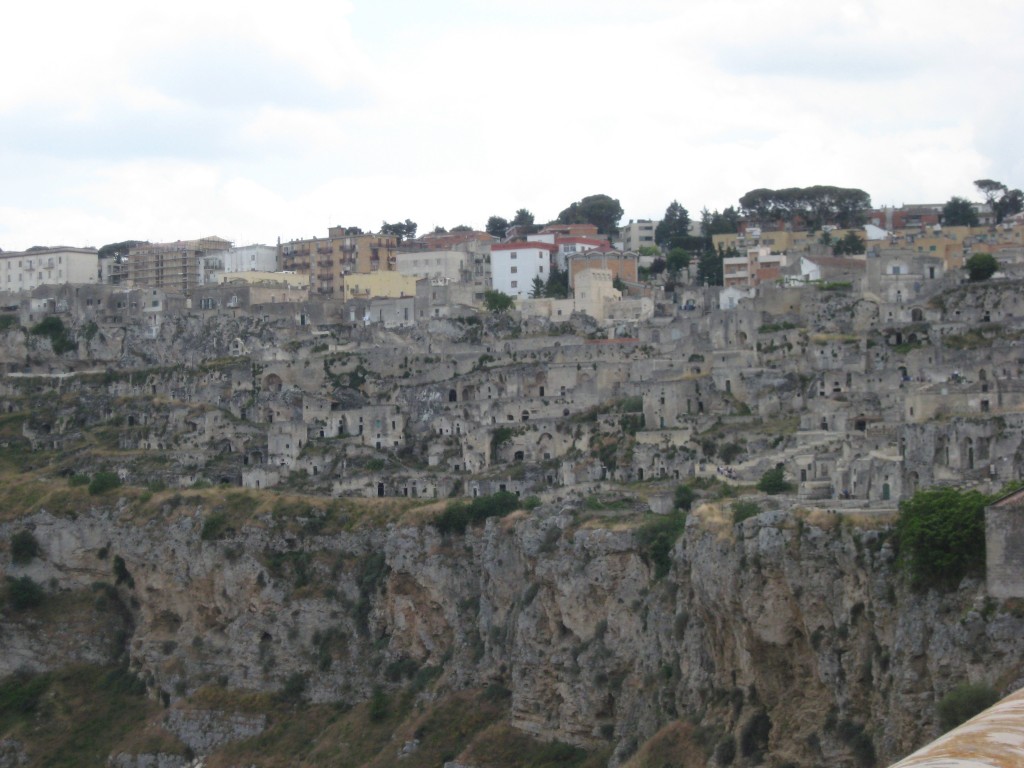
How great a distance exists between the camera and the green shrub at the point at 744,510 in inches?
1646

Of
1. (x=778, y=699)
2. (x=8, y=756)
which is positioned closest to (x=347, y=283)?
(x=8, y=756)

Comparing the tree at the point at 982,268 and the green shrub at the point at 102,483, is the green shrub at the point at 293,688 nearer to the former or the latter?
the green shrub at the point at 102,483

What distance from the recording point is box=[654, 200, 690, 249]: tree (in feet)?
342

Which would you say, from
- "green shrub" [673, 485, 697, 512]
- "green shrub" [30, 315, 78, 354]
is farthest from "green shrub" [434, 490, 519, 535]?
"green shrub" [30, 315, 78, 354]

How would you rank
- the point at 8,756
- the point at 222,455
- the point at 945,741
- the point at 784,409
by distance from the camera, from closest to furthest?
the point at 945,741 < the point at 784,409 < the point at 8,756 < the point at 222,455

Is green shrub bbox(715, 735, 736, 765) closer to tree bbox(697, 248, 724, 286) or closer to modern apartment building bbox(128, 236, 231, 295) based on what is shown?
tree bbox(697, 248, 724, 286)

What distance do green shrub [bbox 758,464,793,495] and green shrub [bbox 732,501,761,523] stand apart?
4580 millimetres

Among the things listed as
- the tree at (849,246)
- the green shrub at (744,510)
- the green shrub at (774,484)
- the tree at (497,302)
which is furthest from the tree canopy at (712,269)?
the green shrub at (744,510)

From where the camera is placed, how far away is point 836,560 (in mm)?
36094

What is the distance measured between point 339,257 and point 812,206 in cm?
3253

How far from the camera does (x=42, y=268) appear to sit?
336 ft

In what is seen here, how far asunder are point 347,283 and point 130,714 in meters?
34.1

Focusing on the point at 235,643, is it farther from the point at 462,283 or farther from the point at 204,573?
the point at 462,283

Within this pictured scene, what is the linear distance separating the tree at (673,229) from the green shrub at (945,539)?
7156 cm
